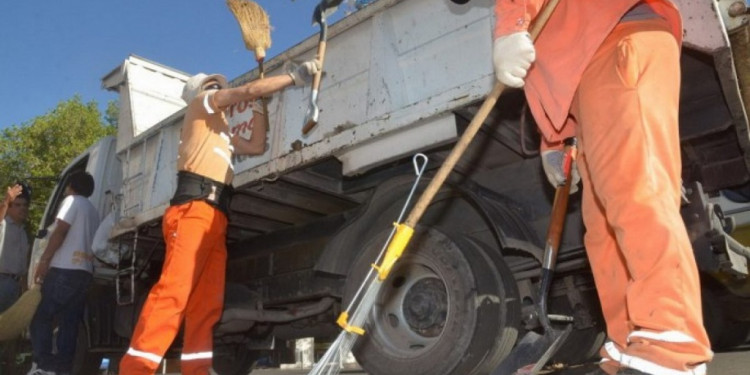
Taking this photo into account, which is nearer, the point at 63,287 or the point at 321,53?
the point at 321,53

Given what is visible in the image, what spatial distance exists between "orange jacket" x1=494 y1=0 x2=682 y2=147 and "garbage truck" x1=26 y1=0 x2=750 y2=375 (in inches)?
12.0

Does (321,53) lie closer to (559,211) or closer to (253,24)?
(253,24)

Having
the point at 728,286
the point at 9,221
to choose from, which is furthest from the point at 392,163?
the point at 9,221

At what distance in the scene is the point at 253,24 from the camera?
4.30 metres

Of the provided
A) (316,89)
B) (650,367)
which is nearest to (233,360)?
(316,89)

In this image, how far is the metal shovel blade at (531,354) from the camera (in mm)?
2170

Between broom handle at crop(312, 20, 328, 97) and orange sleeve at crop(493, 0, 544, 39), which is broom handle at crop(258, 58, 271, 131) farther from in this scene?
orange sleeve at crop(493, 0, 544, 39)

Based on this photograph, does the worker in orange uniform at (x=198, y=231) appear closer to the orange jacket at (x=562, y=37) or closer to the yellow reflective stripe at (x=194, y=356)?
the yellow reflective stripe at (x=194, y=356)

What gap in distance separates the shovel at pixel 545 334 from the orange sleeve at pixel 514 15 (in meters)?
0.59

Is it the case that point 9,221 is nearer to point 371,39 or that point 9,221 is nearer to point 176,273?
point 176,273

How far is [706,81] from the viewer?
2.62 meters

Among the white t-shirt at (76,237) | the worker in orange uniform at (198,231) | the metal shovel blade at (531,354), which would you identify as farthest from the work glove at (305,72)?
the white t-shirt at (76,237)

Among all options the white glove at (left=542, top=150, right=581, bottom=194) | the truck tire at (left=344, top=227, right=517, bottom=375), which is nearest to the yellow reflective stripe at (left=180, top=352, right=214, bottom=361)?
the truck tire at (left=344, top=227, right=517, bottom=375)

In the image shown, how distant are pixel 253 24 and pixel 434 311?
2508 mm
